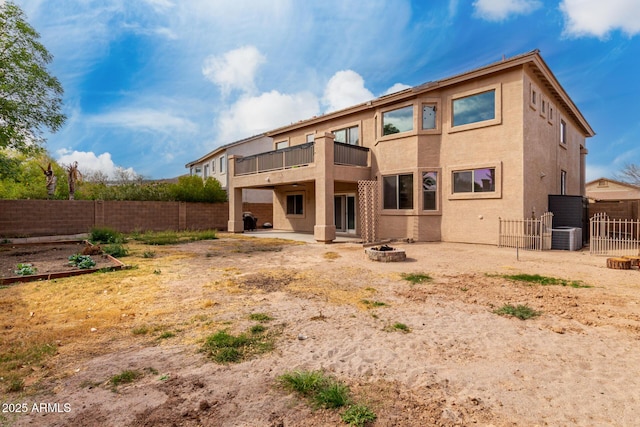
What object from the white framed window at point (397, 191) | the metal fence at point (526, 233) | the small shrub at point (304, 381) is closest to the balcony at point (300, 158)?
the white framed window at point (397, 191)

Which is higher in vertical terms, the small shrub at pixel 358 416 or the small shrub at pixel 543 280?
the small shrub at pixel 543 280

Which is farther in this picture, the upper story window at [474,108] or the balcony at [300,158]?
the balcony at [300,158]

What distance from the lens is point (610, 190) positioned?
3591 cm

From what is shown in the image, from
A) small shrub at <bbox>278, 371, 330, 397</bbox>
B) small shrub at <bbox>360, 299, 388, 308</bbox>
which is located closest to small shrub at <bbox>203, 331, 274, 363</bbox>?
small shrub at <bbox>278, 371, 330, 397</bbox>

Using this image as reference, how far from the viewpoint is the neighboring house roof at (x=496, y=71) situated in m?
12.9

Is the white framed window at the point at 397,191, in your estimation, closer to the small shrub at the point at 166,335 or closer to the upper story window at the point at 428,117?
the upper story window at the point at 428,117

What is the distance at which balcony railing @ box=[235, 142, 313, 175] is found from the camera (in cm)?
1681

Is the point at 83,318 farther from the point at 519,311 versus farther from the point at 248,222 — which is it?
the point at 248,222

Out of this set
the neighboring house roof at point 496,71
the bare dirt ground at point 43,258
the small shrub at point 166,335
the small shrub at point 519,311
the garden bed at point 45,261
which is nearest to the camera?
the small shrub at point 166,335

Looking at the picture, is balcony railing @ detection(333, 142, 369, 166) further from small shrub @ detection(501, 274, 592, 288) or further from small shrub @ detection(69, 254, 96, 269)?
small shrub @ detection(69, 254, 96, 269)

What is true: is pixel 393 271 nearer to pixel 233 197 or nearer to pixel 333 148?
pixel 333 148

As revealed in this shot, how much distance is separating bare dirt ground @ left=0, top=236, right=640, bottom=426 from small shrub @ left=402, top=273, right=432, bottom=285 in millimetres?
234

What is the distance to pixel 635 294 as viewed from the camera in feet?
21.7

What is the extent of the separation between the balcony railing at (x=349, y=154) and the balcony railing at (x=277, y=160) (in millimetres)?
1302
